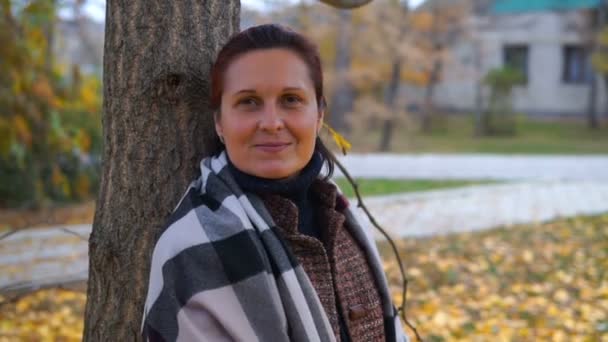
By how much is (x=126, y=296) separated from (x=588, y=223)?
7.12 m

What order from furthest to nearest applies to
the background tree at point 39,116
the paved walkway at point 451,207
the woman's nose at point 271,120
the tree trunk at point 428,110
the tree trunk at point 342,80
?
the tree trunk at point 428,110, the tree trunk at point 342,80, the background tree at point 39,116, the paved walkway at point 451,207, the woman's nose at point 271,120

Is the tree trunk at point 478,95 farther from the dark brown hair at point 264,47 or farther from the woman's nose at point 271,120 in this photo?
the woman's nose at point 271,120

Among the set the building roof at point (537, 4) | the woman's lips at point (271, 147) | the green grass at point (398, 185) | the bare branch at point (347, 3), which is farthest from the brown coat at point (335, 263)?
the building roof at point (537, 4)

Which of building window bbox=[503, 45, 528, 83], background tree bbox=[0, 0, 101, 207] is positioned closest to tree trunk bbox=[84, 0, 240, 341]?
background tree bbox=[0, 0, 101, 207]

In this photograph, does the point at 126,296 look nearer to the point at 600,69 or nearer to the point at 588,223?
the point at 588,223

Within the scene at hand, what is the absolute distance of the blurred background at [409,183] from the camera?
17.2 feet

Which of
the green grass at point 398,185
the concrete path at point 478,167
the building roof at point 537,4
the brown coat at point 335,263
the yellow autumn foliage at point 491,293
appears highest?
the building roof at point 537,4

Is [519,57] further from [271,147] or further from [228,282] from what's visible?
[228,282]

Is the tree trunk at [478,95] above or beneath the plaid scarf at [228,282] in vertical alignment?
beneath

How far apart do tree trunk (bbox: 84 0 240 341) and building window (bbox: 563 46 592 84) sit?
29.2 metres

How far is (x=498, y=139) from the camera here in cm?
2391

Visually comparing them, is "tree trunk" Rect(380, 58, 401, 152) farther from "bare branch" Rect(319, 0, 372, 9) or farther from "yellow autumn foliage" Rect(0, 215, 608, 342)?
"bare branch" Rect(319, 0, 372, 9)

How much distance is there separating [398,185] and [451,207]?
7.35 ft

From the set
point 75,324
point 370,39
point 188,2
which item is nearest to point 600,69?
point 370,39
